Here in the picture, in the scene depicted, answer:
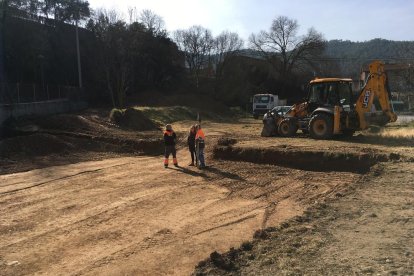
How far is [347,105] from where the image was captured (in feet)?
64.2

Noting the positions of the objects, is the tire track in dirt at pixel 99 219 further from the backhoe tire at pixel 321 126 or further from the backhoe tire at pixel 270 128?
the backhoe tire at pixel 270 128

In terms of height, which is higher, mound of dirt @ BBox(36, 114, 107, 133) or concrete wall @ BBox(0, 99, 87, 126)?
concrete wall @ BBox(0, 99, 87, 126)

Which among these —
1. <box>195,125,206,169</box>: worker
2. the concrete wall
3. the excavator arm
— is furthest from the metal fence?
the excavator arm

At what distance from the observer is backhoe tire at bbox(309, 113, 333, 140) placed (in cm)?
1917

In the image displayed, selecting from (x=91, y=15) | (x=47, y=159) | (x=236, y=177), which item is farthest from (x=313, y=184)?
(x=91, y=15)

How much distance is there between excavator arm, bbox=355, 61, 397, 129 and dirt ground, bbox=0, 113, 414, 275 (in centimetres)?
164

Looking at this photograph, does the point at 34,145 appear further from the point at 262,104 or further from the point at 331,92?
the point at 262,104

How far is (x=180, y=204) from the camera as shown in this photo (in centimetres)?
1076

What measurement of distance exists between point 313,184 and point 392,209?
3470 millimetres

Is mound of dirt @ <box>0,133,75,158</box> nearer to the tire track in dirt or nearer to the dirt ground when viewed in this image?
the dirt ground

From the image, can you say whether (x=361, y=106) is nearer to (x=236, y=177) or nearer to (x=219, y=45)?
(x=236, y=177)

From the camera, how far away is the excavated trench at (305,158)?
14609mm

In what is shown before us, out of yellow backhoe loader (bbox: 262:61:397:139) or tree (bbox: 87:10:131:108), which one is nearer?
yellow backhoe loader (bbox: 262:61:397:139)

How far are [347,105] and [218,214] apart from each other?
11.6 metres
